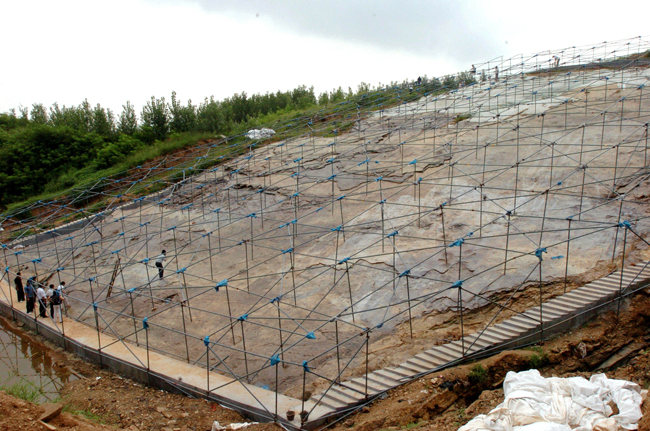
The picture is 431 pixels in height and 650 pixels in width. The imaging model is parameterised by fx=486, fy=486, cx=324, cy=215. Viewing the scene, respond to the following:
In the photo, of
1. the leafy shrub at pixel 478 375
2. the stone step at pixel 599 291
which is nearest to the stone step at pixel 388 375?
the leafy shrub at pixel 478 375

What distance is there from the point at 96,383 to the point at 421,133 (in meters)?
21.9

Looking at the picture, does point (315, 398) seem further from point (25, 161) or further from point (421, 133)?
point (25, 161)

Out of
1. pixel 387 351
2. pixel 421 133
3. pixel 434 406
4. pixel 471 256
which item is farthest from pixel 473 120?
pixel 434 406

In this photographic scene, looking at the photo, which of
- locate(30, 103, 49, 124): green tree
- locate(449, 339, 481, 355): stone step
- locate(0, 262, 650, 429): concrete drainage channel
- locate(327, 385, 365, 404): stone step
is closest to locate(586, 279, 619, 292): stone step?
locate(0, 262, 650, 429): concrete drainage channel

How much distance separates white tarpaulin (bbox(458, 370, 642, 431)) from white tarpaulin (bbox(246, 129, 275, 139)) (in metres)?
28.9

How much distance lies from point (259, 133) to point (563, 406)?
30.6m

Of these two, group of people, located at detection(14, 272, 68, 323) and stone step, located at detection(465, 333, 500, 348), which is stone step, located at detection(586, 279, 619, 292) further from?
group of people, located at detection(14, 272, 68, 323)

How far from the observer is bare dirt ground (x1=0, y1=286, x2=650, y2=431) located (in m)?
10.9

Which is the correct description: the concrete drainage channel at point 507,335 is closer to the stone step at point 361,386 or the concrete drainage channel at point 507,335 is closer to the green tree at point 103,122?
the stone step at point 361,386

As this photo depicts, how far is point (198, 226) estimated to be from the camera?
24.8 m

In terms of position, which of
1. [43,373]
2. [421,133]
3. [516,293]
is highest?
[421,133]

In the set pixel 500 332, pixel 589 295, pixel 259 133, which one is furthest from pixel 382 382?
pixel 259 133

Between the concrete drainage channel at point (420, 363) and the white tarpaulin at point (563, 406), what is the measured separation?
8.59 feet

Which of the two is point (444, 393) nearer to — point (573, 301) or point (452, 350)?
point (452, 350)
